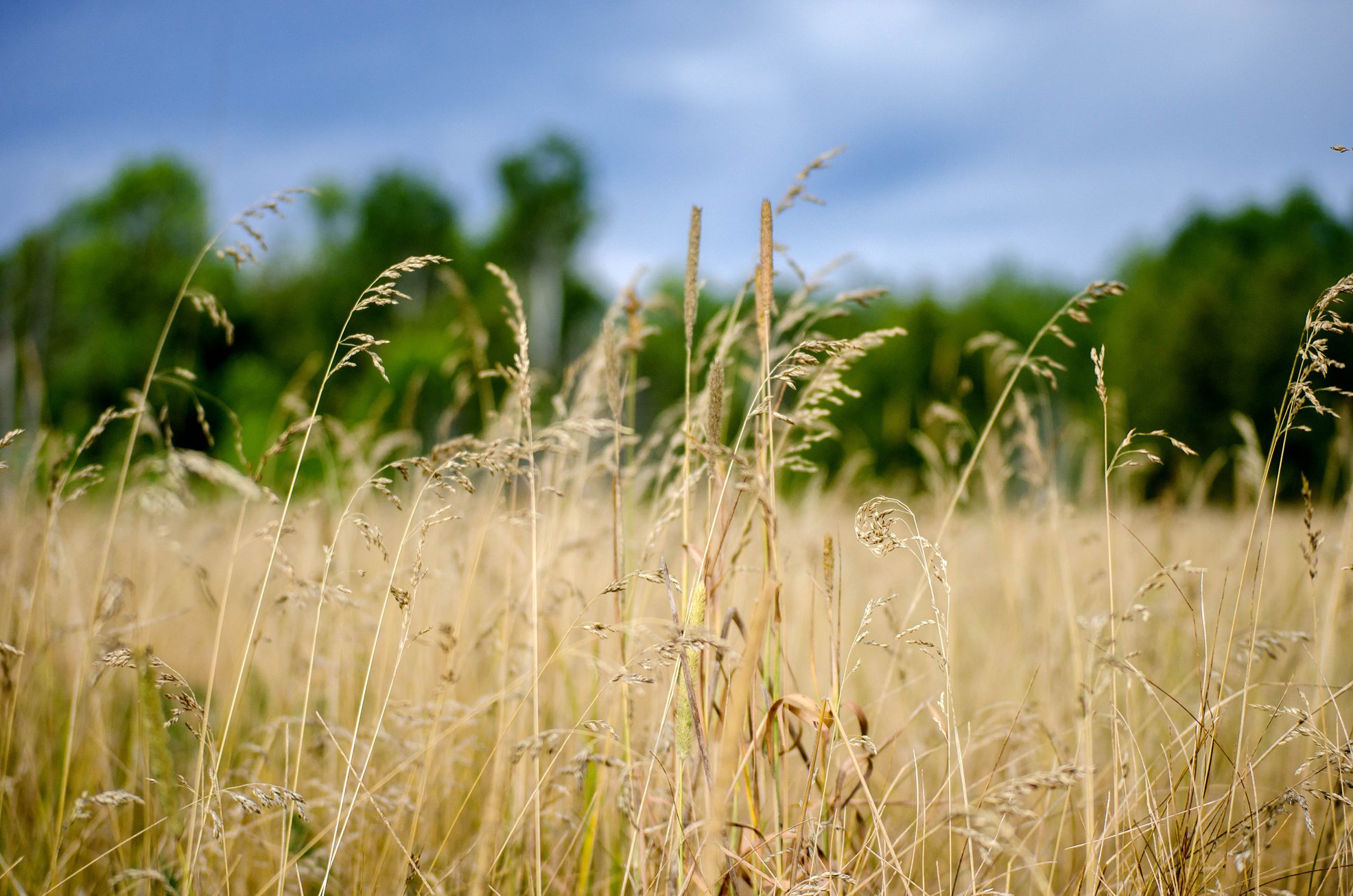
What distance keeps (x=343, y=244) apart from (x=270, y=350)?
27.7 ft

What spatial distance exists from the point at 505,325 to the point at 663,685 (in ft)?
69.1

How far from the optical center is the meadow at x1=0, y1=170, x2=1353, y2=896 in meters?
1.15

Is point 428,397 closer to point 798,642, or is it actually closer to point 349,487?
point 349,487

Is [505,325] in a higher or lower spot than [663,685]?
higher

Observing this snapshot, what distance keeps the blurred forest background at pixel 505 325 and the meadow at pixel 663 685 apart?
1.71 ft

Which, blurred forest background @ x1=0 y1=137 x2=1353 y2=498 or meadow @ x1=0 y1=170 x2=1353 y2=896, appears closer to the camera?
meadow @ x1=0 y1=170 x2=1353 y2=896

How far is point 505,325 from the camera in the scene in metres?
21.9

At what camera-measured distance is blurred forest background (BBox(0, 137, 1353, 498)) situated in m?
11.6

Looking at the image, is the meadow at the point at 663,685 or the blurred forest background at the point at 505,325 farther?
the blurred forest background at the point at 505,325

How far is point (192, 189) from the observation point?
93.5ft

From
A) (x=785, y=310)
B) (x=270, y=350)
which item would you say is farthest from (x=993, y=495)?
(x=270, y=350)

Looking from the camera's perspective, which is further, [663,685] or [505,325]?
[505,325]

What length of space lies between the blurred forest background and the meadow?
1.71 ft

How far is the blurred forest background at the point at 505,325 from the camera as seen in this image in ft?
38.2
